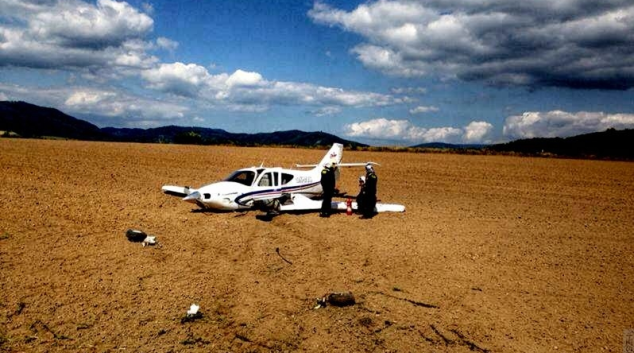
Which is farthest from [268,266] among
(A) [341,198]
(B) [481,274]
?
(A) [341,198]

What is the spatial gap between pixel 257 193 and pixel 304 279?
7.32 m

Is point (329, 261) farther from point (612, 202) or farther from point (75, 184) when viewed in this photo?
point (612, 202)

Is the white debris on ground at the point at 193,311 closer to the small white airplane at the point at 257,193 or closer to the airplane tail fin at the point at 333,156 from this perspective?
the small white airplane at the point at 257,193

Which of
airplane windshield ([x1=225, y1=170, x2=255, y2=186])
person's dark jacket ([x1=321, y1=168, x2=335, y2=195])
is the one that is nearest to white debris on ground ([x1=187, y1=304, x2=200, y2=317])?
airplane windshield ([x1=225, y1=170, x2=255, y2=186])

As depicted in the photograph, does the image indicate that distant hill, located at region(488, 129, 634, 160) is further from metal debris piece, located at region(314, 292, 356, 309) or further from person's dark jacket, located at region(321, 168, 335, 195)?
metal debris piece, located at region(314, 292, 356, 309)

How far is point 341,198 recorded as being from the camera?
2236 cm

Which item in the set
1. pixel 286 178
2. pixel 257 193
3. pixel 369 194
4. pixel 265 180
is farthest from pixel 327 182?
pixel 257 193

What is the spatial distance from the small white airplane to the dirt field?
66 centimetres

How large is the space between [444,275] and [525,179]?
1106 inches

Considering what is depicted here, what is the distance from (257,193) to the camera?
16234 mm

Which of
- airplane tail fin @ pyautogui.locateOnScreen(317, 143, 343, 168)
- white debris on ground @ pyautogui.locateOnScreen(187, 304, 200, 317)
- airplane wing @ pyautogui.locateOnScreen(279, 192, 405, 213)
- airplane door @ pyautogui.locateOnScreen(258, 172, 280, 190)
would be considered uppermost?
airplane tail fin @ pyautogui.locateOnScreen(317, 143, 343, 168)

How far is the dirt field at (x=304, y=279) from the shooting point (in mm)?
7027

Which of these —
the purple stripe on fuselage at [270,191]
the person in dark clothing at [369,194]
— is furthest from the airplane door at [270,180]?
the person in dark clothing at [369,194]

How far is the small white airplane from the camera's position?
15.5 meters
